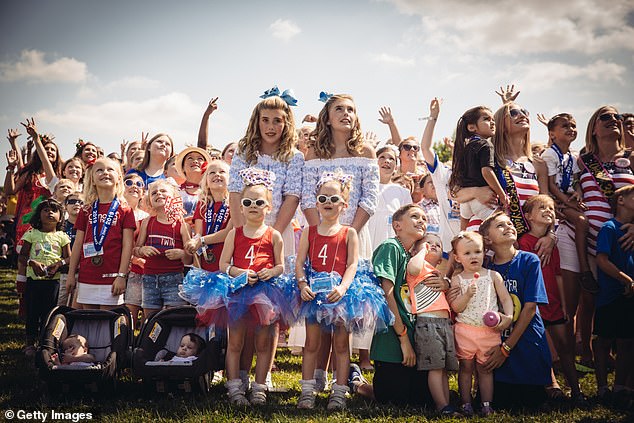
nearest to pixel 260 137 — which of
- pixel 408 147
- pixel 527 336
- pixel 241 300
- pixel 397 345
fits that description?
pixel 241 300

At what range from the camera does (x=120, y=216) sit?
17.9 feet

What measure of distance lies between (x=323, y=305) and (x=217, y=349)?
42.1 inches

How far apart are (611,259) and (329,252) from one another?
8.42 feet

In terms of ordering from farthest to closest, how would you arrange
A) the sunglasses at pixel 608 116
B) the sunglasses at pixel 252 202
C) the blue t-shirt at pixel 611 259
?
the sunglasses at pixel 608 116 < the blue t-shirt at pixel 611 259 < the sunglasses at pixel 252 202

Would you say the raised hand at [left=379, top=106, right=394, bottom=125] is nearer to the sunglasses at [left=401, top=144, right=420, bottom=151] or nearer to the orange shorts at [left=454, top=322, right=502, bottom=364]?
the sunglasses at [left=401, top=144, right=420, bottom=151]

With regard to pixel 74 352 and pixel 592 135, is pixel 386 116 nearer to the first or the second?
pixel 592 135

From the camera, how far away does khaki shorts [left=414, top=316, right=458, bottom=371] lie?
13.7ft

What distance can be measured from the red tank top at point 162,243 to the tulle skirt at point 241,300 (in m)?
1.15

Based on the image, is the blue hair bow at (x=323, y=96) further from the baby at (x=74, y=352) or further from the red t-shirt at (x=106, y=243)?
the baby at (x=74, y=352)

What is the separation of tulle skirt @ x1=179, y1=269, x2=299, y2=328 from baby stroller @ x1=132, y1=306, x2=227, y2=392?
32cm

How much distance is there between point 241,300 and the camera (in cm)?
416

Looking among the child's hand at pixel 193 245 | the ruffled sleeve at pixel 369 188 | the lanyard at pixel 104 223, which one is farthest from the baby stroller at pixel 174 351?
the ruffled sleeve at pixel 369 188

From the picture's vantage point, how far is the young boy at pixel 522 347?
14.0 feet

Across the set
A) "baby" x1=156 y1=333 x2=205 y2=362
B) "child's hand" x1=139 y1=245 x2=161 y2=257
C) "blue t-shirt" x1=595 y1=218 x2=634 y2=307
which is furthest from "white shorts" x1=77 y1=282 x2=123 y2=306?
"blue t-shirt" x1=595 y1=218 x2=634 y2=307
